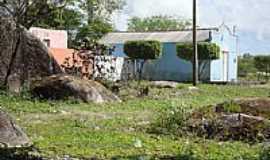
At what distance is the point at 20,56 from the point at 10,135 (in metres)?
10.5

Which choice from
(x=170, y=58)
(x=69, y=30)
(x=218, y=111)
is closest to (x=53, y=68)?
(x=218, y=111)

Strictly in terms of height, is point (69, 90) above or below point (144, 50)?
below

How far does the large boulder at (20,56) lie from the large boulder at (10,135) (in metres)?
9.48

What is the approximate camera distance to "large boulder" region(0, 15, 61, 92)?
18703 mm

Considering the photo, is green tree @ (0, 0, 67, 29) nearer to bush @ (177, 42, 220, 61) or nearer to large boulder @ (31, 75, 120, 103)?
large boulder @ (31, 75, 120, 103)

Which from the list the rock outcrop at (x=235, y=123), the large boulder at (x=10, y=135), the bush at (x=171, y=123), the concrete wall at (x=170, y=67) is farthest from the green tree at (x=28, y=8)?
the concrete wall at (x=170, y=67)

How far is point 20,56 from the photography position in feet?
62.6

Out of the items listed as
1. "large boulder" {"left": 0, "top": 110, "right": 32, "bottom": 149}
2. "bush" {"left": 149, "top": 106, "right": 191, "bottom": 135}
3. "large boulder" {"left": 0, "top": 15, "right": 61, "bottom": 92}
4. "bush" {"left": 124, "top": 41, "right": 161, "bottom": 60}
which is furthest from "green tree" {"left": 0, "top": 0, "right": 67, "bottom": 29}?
"bush" {"left": 124, "top": 41, "right": 161, "bottom": 60}

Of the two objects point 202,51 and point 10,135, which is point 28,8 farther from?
point 202,51

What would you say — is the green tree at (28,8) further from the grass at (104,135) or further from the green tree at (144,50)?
the green tree at (144,50)

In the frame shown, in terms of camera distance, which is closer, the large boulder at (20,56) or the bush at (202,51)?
the large boulder at (20,56)

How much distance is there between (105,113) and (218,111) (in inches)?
124

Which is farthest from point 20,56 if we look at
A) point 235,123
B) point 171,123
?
point 235,123

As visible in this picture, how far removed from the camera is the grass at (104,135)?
27.8 ft
